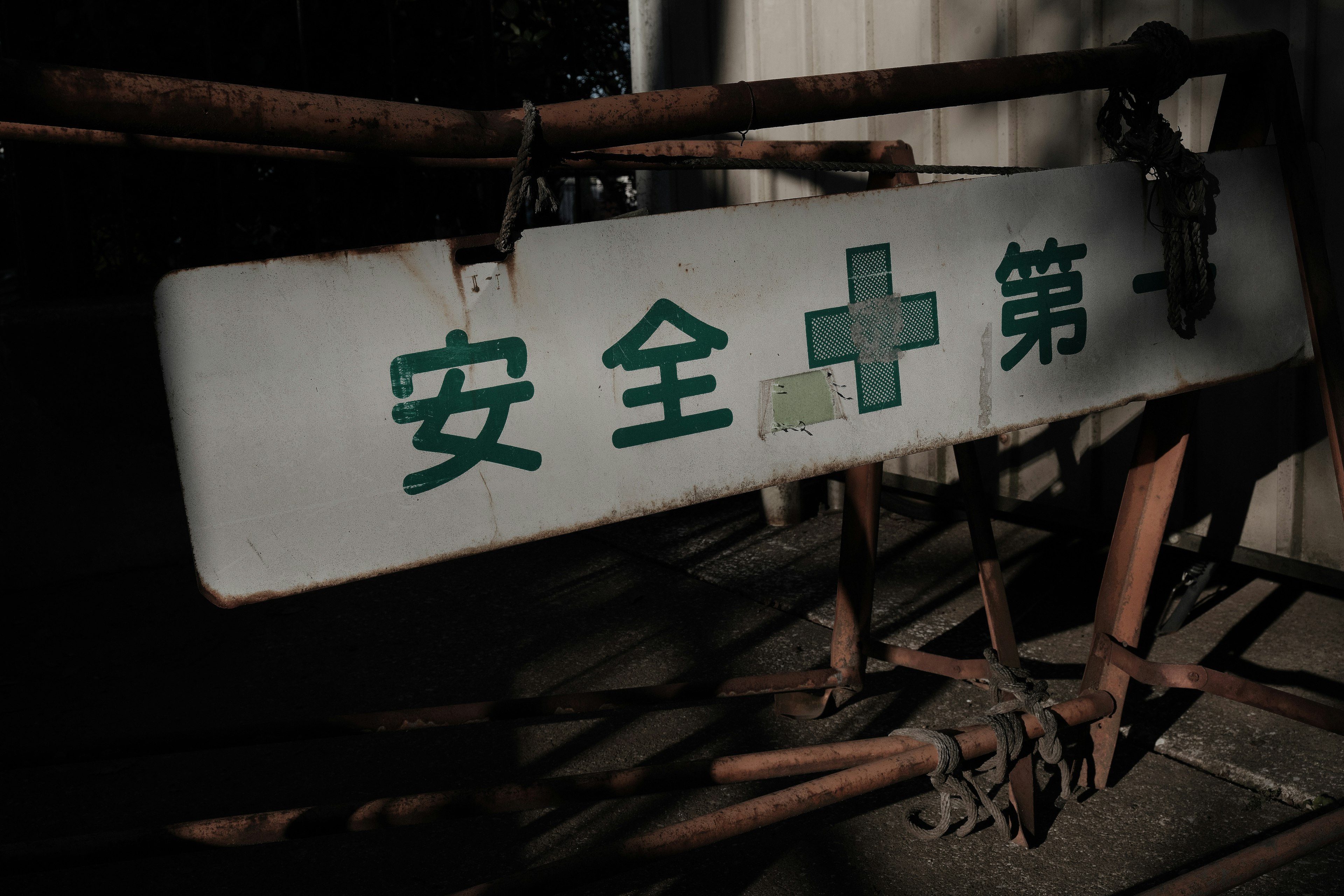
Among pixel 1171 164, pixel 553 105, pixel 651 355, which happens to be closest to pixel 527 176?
pixel 553 105

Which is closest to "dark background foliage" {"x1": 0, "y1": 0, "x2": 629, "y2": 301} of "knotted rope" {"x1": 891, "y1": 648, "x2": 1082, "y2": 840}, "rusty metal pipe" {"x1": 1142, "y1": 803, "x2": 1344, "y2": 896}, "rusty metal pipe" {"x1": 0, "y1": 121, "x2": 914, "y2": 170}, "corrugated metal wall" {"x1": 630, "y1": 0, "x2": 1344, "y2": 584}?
"corrugated metal wall" {"x1": 630, "y1": 0, "x2": 1344, "y2": 584}

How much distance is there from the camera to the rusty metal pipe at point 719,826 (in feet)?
4.64

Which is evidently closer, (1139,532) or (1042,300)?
(1042,300)

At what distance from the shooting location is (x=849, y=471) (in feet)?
7.52

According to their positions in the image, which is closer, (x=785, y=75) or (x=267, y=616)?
(x=267, y=616)

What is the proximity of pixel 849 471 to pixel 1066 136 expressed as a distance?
5.22ft

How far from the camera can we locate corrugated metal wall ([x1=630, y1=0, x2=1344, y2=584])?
8.85ft

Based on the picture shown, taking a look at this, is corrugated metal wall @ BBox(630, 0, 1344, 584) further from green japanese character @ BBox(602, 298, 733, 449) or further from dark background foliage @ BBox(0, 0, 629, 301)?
green japanese character @ BBox(602, 298, 733, 449)

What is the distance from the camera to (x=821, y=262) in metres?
1.42

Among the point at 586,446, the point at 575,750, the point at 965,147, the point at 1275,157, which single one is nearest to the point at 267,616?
the point at 575,750

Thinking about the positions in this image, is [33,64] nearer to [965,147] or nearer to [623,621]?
[623,621]

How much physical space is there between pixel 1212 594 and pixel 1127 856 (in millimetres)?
1512

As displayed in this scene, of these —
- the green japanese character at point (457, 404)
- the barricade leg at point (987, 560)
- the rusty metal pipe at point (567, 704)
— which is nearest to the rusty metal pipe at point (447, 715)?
the rusty metal pipe at point (567, 704)

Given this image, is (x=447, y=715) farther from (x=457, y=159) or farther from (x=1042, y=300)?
(x=1042, y=300)
